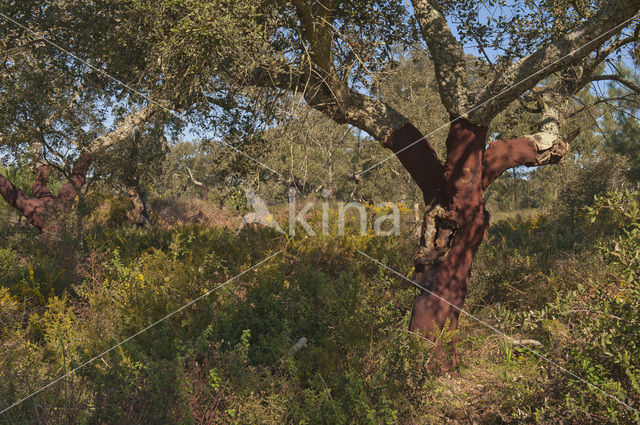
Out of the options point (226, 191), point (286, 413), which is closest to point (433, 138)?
point (226, 191)

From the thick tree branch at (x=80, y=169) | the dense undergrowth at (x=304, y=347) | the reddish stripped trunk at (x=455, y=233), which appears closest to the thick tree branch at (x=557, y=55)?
the reddish stripped trunk at (x=455, y=233)

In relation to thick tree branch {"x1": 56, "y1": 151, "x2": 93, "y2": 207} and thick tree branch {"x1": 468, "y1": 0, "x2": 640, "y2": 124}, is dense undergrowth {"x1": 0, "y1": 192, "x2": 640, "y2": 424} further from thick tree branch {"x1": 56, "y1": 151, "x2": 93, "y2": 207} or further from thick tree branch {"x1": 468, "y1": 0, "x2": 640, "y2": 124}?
thick tree branch {"x1": 56, "y1": 151, "x2": 93, "y2": 207}

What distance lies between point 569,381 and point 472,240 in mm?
1722

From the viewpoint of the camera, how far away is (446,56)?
4.31 m

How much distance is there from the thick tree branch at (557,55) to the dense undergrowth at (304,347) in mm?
1318

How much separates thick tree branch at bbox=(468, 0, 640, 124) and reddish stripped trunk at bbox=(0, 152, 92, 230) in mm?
8118

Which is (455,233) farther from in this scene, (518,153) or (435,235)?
(518,153)

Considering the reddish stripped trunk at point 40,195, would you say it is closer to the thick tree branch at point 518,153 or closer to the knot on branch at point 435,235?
the knot on branch at point 435,235

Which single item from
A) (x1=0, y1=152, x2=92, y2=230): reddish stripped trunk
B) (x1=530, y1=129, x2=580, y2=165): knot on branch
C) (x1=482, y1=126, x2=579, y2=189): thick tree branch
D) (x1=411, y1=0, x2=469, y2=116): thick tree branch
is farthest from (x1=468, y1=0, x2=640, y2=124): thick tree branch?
(x1=0, y1=152, x2=92, y2=230): reddish stripped trunk

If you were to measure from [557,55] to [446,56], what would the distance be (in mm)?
1048

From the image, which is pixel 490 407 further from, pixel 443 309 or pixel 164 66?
pixel 164 66

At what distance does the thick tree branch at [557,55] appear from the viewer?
343 centimetres

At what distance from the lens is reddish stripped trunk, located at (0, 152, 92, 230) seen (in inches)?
357

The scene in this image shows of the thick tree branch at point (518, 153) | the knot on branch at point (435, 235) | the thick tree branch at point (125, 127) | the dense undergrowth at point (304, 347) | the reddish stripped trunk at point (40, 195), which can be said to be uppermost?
the thick tree branch at point (125, 127)
